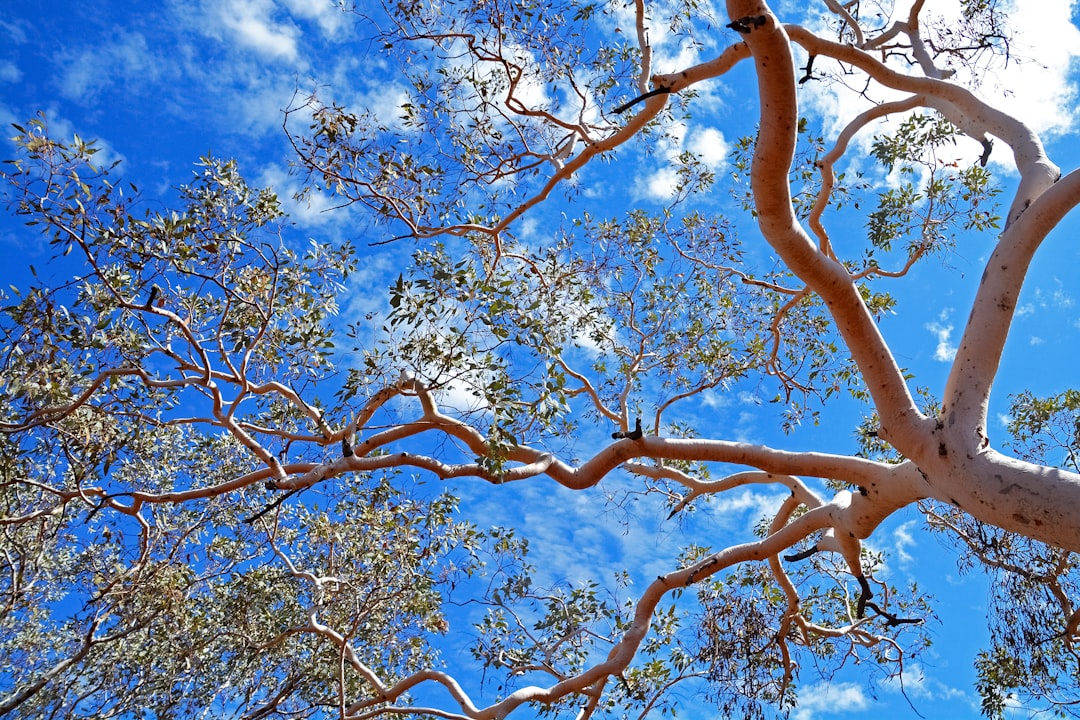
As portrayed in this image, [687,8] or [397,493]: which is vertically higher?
[687,8]

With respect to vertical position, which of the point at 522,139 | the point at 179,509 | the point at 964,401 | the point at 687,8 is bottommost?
the point at 964,401

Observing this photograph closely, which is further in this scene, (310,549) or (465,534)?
(310,549)

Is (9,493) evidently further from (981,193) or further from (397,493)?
(981,193)

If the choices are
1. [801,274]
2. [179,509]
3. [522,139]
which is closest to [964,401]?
[801,274]

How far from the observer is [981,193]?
23.1 ft

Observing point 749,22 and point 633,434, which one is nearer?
point 749,22

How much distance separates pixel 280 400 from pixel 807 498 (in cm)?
448

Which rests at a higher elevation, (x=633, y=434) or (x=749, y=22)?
(x=749, y=22)

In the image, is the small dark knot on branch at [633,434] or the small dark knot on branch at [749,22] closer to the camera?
the small dark knot on branch at [749,22]

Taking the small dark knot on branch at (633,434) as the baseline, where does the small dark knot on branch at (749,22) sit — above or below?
above

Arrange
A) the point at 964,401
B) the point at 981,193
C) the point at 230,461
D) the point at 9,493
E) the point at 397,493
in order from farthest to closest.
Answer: the point at 230,461
the point at 981,193
the point at 397,493
the point at 9,493
the point at 964,401

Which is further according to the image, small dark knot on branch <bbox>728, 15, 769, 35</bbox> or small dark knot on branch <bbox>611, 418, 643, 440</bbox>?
small dark knot on branch <bbox>611, 418, 643, 440</bbox>

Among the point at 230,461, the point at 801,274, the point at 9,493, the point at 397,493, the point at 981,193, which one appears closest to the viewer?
the point at 801,274

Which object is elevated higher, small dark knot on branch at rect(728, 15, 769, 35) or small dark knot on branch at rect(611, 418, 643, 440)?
small dark knot on branch at rect(728, 15, 769, 35)
